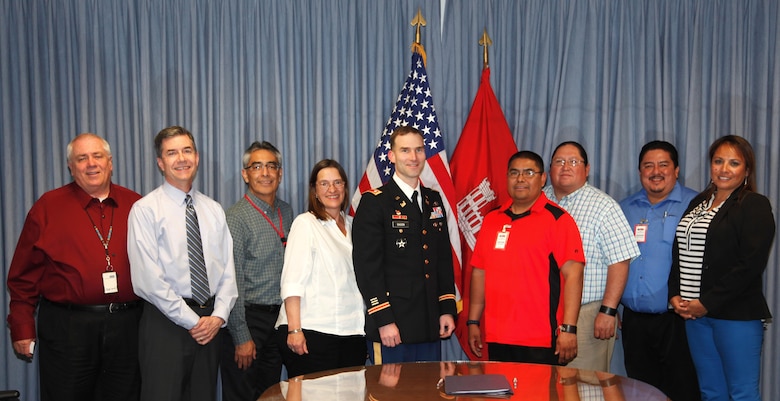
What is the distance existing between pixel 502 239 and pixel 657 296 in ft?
3.25

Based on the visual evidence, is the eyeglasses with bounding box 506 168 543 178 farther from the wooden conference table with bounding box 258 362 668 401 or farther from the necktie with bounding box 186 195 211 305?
the necktie with bounding box 186 195 211 305

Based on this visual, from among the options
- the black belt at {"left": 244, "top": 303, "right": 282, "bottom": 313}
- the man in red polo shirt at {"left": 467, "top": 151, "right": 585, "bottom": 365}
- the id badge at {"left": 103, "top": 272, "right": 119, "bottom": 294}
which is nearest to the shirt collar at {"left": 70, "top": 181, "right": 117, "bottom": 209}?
the id badge at {"left": 103, "top": 272, "right": 119, "bottom": 294}

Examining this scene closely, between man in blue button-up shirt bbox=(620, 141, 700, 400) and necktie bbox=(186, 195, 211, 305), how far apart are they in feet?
7.59

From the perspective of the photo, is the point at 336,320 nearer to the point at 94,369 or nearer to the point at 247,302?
the point at 247,302

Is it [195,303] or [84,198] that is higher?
[84,198]

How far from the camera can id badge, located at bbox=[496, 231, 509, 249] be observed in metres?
3.13

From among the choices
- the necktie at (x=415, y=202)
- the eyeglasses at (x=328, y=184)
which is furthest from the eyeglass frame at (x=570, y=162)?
the eyeglasses at (x=328, y=184)

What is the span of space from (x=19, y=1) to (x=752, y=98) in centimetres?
496

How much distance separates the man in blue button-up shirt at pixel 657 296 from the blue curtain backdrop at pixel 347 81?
0.61 meters

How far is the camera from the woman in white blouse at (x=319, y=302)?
3.05 meters

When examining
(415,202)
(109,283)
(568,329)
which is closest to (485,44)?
(415,202)

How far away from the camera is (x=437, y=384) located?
213 cm

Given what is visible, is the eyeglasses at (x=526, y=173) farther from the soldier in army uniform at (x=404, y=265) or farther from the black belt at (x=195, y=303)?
the black belt at (x=195, y=303)

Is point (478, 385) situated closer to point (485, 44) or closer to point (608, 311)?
point (608, 311)
